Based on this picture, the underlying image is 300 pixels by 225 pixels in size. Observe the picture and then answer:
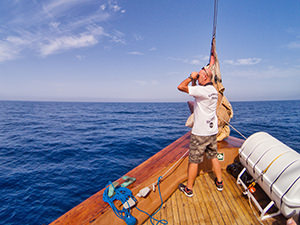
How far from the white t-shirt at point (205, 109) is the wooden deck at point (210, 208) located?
124 centimetres

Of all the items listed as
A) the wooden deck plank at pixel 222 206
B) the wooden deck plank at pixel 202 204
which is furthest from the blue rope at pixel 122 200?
the wooden deck plank at pixel 222 206

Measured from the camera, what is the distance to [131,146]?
838 centimetres

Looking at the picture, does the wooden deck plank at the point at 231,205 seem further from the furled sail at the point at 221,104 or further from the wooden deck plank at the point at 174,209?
the furled sail at the point at 221,104

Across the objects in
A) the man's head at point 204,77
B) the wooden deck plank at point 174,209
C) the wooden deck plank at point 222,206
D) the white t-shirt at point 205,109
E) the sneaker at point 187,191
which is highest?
the man's head at point 204,77

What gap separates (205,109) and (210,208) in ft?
5.44

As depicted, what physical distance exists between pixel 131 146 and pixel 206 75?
683cm

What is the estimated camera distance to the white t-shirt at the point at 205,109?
2164 mm

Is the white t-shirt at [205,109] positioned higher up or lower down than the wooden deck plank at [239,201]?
higher up

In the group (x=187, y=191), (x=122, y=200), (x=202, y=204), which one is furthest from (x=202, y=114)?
(x=122, y=200)

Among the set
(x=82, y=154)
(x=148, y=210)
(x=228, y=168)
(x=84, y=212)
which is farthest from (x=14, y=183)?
(x=228, y=168)

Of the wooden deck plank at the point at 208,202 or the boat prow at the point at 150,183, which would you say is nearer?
the boat prow at the point at 150,183

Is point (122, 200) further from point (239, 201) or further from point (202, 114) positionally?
point (239, 201)

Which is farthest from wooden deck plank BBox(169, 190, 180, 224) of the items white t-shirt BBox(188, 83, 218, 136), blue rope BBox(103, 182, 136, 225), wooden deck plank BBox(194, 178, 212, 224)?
white t-shirt BBox(188, 83, 218, 136)

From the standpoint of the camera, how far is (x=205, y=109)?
229 cm
